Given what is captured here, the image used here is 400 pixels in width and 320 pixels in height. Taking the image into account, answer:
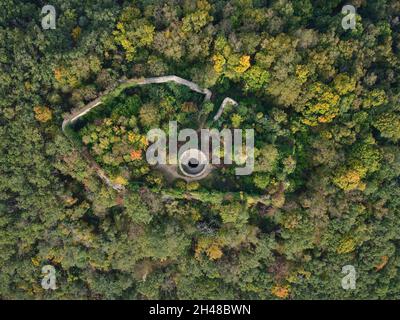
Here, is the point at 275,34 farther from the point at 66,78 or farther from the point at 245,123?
the point at 66,78

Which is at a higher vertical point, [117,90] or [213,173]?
[117,90]

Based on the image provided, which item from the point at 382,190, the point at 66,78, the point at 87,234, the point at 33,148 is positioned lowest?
the point at 87,234

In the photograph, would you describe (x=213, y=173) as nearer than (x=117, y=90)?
→ No

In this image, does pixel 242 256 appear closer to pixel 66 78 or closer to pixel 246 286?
pixel 246 286

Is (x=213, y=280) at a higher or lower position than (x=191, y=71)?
lower

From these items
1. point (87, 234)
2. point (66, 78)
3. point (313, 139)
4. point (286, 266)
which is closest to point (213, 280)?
point (286, 266)

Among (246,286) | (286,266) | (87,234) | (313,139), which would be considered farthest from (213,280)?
(313,139)
